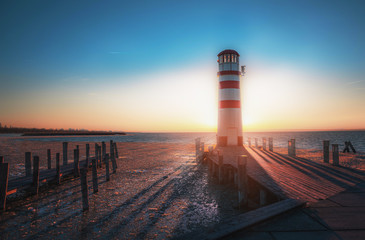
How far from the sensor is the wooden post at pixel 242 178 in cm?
646

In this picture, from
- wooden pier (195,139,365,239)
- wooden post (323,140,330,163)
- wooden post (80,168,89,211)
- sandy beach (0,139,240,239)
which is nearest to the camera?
wooden pier (195,139,365,239)

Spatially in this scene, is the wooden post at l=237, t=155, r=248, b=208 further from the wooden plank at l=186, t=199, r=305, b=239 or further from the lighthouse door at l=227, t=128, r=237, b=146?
the lighthouse door at l=227, t=128, r=237, b=146

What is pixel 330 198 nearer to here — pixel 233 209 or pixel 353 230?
pixel 353 230

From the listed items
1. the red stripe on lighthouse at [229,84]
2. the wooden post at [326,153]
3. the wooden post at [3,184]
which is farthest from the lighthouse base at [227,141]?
the wooden post at [3,184]

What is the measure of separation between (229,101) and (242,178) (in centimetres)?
1373

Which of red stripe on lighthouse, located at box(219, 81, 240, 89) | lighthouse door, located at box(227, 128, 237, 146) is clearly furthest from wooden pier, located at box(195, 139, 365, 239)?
red stripe on lighthouse, located at box(219, 81, 240, 89)

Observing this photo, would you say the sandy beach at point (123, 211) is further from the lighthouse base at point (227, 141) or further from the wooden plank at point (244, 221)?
the lighthouse base at point (227, 141)

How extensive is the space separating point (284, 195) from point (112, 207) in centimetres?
566

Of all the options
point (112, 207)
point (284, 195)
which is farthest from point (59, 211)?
point (284, 195)

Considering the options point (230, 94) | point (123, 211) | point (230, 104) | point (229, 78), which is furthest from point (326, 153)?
point (123, 211)

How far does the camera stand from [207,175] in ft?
42.6

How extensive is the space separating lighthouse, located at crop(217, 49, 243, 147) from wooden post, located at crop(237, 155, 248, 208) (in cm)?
1333

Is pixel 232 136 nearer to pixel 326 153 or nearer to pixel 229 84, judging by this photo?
pixel 229 84

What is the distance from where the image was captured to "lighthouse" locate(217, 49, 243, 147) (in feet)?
64.3
